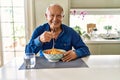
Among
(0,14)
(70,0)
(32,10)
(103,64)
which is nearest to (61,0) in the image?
(70,0)

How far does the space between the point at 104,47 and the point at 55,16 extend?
4.87ft

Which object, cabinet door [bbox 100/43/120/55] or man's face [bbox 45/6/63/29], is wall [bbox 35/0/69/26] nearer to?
cabinet door [bbox 100/43/120/55]

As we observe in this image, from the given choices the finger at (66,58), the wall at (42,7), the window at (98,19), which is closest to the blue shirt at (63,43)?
the finger at (66,58)

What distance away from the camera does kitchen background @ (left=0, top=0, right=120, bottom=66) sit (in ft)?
10.4

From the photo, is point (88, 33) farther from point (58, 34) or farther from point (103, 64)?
point (103, 64)

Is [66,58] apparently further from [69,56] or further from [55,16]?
[55,16]

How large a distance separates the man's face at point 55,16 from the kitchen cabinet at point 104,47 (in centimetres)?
125

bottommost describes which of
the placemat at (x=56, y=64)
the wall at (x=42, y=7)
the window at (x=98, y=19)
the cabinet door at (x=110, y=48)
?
the cabinet door at (x=110, y=48)

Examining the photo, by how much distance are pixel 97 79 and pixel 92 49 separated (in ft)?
6.33

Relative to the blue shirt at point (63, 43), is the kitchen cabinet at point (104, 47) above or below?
below

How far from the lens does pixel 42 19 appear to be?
317cm

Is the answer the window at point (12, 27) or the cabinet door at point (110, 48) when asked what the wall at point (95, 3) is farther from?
the window at point (12, 27)

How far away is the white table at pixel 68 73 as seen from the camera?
4.27ft

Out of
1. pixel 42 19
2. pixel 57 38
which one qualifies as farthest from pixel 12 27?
pixel 57 38
